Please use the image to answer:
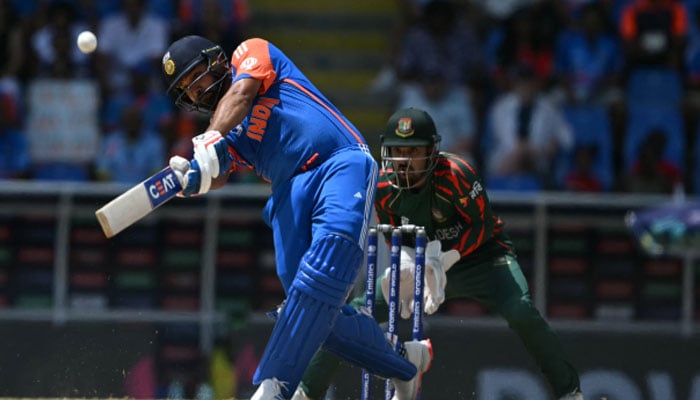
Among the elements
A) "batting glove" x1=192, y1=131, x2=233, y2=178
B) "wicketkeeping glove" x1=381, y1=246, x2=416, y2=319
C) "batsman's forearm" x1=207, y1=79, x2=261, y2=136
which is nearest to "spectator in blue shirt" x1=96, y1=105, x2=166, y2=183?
"wicketkeeping glove" x1=381, y1=246, x2=416, y2=319

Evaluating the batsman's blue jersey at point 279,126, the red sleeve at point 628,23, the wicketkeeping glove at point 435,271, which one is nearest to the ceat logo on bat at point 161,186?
the batsman's blue jersey at point 279,126

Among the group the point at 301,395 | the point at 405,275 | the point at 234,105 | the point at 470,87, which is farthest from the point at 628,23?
the point at 234,105

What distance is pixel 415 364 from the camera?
6672 millimetres

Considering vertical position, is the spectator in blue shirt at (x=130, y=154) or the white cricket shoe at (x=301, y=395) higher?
the spectator in blue shirt at (x=130, y=154)

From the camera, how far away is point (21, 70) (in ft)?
39.6

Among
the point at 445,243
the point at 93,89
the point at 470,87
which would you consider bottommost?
the point at 445,243

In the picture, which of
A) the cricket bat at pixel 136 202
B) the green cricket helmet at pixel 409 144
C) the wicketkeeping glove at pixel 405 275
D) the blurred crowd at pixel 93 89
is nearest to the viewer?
the cricket bat at pixel 136 202

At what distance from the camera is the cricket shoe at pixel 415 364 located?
6.55 m

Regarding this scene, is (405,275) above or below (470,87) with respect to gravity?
below

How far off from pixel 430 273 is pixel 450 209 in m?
0.38

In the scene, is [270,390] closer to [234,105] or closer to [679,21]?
[234,105]

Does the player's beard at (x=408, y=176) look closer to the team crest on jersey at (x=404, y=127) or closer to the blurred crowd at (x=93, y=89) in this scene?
the team crest on jersey at (x=404, y=127)

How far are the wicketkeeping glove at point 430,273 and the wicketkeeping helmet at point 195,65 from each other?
4.84ft

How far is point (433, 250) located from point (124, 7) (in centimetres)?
685
